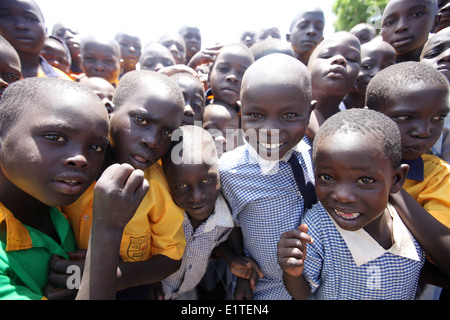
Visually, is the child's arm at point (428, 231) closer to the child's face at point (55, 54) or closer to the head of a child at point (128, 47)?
the child's face at point (55, 54)

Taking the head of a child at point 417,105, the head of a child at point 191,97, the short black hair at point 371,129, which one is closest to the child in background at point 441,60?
the head of a child at point 417,105

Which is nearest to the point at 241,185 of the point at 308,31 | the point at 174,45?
the point at 308,31

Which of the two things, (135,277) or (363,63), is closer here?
(135,277)

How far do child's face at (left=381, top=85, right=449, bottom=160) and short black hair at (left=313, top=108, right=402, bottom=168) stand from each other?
0.73ft

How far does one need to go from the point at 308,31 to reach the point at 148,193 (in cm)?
318

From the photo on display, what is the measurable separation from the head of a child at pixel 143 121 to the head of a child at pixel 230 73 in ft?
3.57

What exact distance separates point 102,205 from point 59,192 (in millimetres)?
257

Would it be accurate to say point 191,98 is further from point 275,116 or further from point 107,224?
point 107,224

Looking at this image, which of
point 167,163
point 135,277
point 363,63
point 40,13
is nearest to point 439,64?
point 363,63

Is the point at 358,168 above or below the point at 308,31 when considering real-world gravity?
below

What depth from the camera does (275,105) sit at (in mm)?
1379

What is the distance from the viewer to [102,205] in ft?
2.88

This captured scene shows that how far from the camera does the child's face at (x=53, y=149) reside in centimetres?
95
